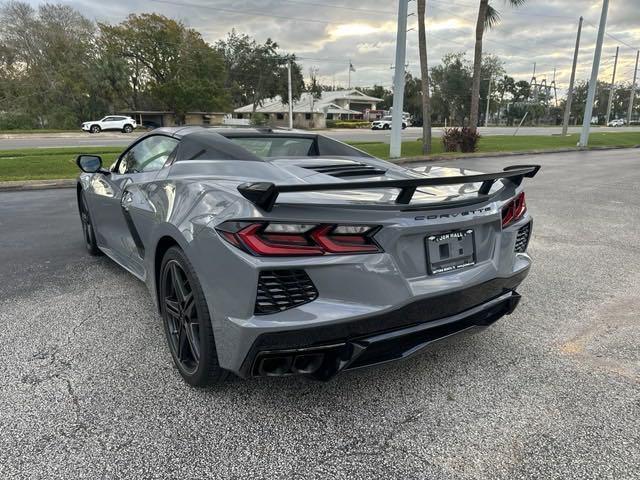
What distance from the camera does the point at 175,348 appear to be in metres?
2.68

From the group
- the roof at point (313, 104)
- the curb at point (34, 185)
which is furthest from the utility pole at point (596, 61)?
the roof at point (313, 104)

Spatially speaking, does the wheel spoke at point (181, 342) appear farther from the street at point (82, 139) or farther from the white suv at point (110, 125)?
the white suv at point (110, 125)

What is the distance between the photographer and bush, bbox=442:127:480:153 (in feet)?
61.1

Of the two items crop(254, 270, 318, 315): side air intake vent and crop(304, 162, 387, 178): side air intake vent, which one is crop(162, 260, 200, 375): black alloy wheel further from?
crop(304, 162, 387, 178): side air intake vent

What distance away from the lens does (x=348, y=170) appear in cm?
300

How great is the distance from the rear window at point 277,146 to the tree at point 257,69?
209 feet

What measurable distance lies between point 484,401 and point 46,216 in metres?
6.82

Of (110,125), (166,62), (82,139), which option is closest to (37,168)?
(82,139)

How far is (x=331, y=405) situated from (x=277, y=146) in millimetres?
→ 1950

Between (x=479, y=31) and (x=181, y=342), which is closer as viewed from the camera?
(x=181, y=342)

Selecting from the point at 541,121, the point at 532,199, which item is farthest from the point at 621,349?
the point at 541,121

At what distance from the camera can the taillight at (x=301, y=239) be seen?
1.94 m

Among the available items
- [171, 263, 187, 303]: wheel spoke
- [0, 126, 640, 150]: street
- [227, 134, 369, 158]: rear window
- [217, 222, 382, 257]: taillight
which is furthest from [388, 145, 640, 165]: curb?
[217, 222, 382, 257]: taillight

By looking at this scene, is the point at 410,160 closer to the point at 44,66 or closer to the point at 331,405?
the point at 331,405
